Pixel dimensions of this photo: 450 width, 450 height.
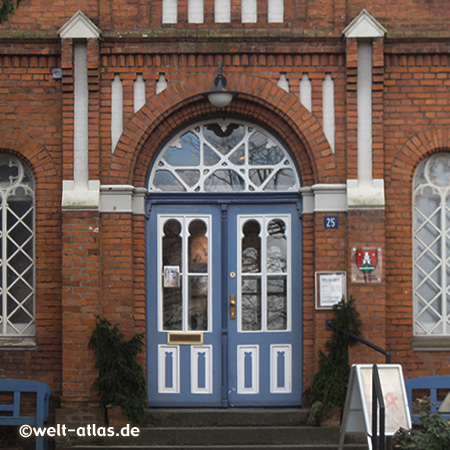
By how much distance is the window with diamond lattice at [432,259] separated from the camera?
10.0 meters

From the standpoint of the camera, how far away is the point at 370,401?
8102mm

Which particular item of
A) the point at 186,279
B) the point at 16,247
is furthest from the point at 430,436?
the point at 16,247

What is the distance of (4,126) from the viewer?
998 cm

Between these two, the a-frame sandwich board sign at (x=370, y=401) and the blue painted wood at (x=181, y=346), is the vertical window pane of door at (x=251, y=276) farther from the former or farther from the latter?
the a-frame sandwich board sign at (x=370, y=401)

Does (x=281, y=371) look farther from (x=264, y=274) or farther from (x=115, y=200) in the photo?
(x=115, y=200)

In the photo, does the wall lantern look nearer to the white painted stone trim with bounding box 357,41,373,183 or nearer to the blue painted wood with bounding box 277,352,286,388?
the white painted stone trim with bounding box 357,41,373,183

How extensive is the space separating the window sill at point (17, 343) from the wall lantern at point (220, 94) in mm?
3656

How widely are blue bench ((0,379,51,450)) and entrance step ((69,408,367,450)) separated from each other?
631mm

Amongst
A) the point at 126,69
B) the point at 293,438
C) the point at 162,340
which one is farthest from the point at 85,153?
the point at 293,438

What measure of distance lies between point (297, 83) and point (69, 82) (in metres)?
2.73

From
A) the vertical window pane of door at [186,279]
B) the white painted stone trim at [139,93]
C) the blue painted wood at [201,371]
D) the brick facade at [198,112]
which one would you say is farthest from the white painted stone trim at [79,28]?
the blue painted wood at [201,371]

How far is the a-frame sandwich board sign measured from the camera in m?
7.83

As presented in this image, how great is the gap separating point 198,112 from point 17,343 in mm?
3575

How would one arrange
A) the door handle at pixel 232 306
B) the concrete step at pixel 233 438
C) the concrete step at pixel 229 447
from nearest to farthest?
the concrete step at pixel 229 447 < the concrete step at pixel 233 438 < the door handle at pixel 232 306
